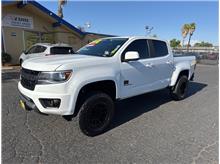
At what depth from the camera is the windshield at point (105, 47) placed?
4645 millimetres

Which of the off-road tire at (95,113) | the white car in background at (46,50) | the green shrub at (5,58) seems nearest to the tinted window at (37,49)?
the white car in background at (46,50)

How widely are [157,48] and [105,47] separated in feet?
5.29

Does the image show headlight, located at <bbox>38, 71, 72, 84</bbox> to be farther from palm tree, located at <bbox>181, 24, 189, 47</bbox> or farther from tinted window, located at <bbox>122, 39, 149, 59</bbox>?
palm tree, located at <bbox>181, 24, 189, 47</bbox>

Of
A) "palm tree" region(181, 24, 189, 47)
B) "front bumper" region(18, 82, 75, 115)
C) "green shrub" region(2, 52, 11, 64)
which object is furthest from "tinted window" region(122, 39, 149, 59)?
"palm tree" region(181, 24, 189, 47)

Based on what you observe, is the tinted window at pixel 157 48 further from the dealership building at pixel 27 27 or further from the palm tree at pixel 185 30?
the palm tree at pixel 185 30

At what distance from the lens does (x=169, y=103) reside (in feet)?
21.2

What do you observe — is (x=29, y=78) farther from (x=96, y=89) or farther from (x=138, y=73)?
(x=138, y=73)

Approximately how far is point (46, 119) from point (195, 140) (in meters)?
3.07

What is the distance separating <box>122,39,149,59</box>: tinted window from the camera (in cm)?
493

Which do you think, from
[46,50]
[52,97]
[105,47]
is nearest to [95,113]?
[52,97]

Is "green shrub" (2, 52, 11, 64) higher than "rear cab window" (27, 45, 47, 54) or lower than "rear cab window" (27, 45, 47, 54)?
lower

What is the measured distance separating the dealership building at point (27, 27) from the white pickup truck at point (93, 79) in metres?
13.3

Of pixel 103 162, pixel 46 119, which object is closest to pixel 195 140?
pixel 103 162

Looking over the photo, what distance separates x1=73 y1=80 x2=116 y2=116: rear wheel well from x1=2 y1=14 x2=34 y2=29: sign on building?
14517 millimetres
